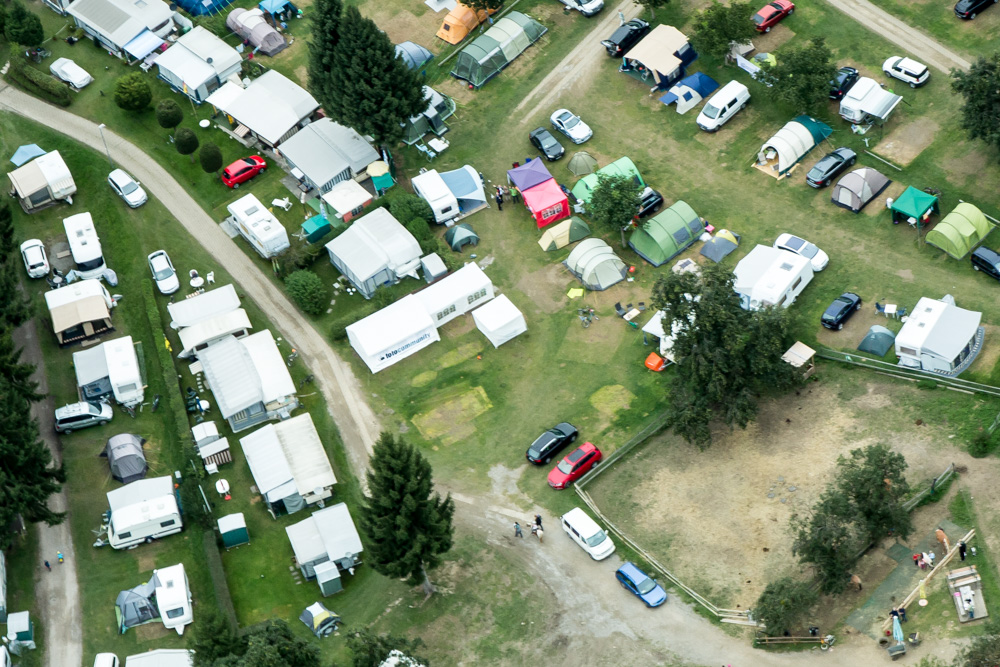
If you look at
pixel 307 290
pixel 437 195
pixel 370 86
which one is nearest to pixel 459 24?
pixel 370 86

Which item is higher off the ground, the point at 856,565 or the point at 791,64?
the point at 791,64

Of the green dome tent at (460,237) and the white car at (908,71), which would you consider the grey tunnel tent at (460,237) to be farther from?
the white car at (908,71)

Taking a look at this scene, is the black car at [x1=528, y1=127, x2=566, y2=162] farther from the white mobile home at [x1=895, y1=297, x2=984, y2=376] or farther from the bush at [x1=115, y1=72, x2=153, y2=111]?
the bush at [x1=115, y1=72, x2=153, y2=111]

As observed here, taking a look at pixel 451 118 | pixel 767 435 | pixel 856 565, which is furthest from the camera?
pixel 451 118

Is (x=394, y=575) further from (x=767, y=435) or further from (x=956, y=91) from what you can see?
(x=956, y=91)

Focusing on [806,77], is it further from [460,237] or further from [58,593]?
[58,593]

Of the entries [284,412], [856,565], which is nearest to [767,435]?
[856,565]
